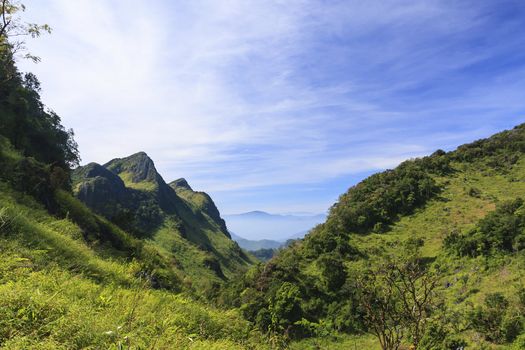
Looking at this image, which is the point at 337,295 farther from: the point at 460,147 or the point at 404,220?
the point at 460,147

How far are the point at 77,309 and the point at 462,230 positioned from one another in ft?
200

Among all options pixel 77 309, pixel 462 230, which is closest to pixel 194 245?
pixel 462 230

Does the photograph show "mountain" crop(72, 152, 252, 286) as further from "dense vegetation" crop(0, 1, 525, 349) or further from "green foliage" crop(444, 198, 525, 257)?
"green foliage" crop(444, 198, 525, 257)

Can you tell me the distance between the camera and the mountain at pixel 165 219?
114500mm

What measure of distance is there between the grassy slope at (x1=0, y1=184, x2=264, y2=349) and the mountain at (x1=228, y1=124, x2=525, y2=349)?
1358 centimetres

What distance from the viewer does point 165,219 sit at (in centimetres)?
14600

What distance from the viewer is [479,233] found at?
158 ft

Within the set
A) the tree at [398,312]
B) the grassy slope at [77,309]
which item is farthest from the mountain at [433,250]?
the tree at [398,312]

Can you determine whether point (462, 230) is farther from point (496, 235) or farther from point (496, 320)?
point (496, 320)

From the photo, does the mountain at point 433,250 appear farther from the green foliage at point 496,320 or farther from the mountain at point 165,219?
the mountain at point 165,219

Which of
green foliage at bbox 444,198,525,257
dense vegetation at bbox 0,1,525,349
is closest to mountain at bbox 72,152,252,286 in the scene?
dense vegetation at bbox 0,1,525,349

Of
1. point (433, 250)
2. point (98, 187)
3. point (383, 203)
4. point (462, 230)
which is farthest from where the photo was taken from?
point (98, 187)

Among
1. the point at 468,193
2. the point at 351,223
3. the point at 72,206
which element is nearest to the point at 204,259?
the point at 351,223

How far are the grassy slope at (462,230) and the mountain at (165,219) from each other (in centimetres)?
5579
